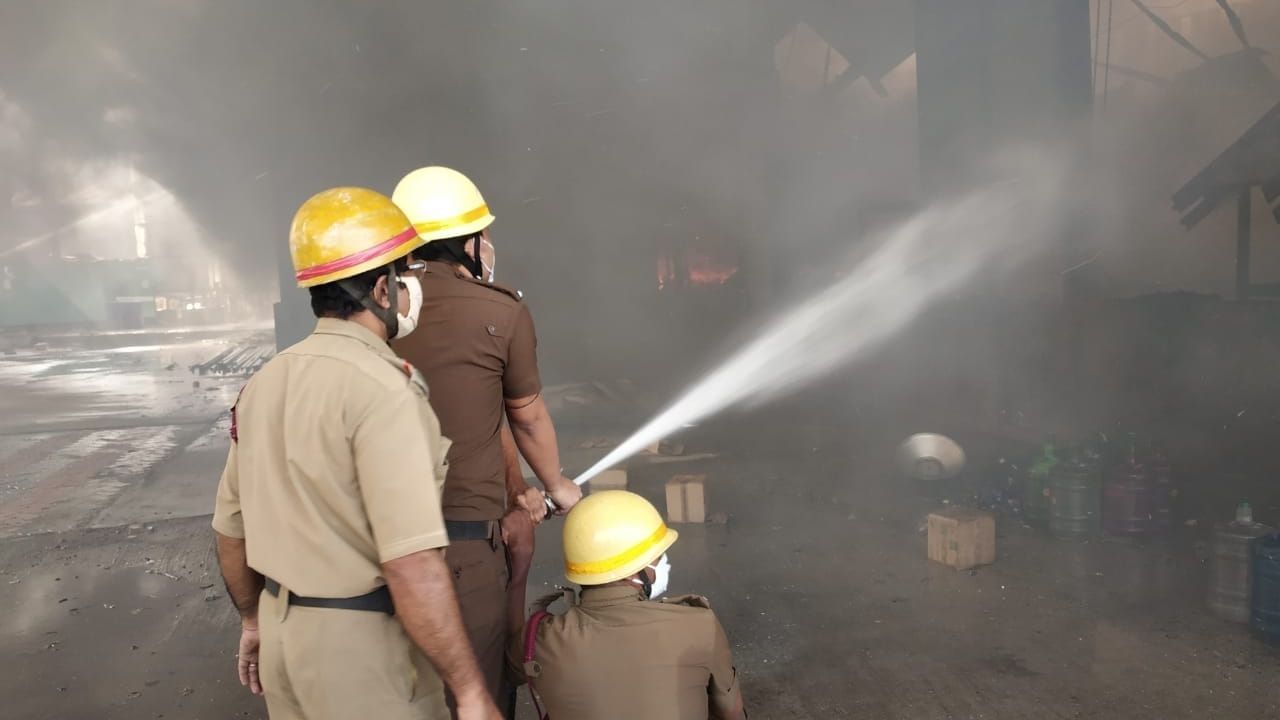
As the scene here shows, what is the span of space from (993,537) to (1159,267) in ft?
29.3

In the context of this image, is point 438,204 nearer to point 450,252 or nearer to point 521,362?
point 450,252

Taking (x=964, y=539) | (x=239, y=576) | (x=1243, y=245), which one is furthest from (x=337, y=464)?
(x=1243, y=245)

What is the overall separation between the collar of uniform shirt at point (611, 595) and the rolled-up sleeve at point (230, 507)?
75 centimetres

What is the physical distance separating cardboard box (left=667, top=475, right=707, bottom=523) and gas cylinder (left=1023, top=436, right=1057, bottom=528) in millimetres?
2020

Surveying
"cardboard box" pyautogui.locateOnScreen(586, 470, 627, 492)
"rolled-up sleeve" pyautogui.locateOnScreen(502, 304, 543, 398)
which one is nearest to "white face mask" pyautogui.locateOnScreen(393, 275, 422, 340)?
"rolled-up sleeve" pyautogui.locateOnScreen(502, 304, 543, 398)

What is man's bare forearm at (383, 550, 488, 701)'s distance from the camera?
156 cm

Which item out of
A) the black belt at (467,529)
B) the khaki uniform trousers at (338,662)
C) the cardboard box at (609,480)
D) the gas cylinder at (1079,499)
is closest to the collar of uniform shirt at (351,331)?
the khaki uniform trousers at (338,662)

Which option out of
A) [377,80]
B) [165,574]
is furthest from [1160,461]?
[377,80]

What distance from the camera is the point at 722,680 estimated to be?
206 cm

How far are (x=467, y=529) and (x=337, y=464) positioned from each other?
76 cm

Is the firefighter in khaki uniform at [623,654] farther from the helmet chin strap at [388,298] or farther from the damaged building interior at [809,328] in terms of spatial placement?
the damaged building interior at [809,328]

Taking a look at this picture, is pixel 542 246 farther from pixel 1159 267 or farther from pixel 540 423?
pixel 540 423

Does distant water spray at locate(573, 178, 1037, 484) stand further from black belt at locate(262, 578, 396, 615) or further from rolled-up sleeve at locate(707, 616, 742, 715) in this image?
black belt at locate(262, 578, 396, 615)

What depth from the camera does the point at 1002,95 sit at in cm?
836
